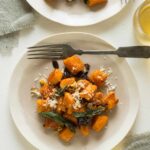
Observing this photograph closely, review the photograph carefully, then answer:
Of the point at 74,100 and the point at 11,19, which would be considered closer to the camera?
the point at 74,100

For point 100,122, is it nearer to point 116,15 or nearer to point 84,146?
point 84,146

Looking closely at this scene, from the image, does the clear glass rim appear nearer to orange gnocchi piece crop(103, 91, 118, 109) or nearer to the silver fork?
the silver fork

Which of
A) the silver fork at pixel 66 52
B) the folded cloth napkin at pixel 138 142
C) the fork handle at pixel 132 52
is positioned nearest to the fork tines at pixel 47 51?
the silver fork at pixel 66 52

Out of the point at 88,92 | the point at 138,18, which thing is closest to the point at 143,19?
the point at 138,18

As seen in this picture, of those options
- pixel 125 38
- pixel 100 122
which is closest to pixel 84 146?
pixel 100 122

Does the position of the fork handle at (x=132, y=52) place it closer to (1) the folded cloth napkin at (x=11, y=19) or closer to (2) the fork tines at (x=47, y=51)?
(2) the fork tines at (x=47, y=51)

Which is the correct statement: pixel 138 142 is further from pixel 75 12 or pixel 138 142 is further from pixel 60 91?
pixel 75 12
